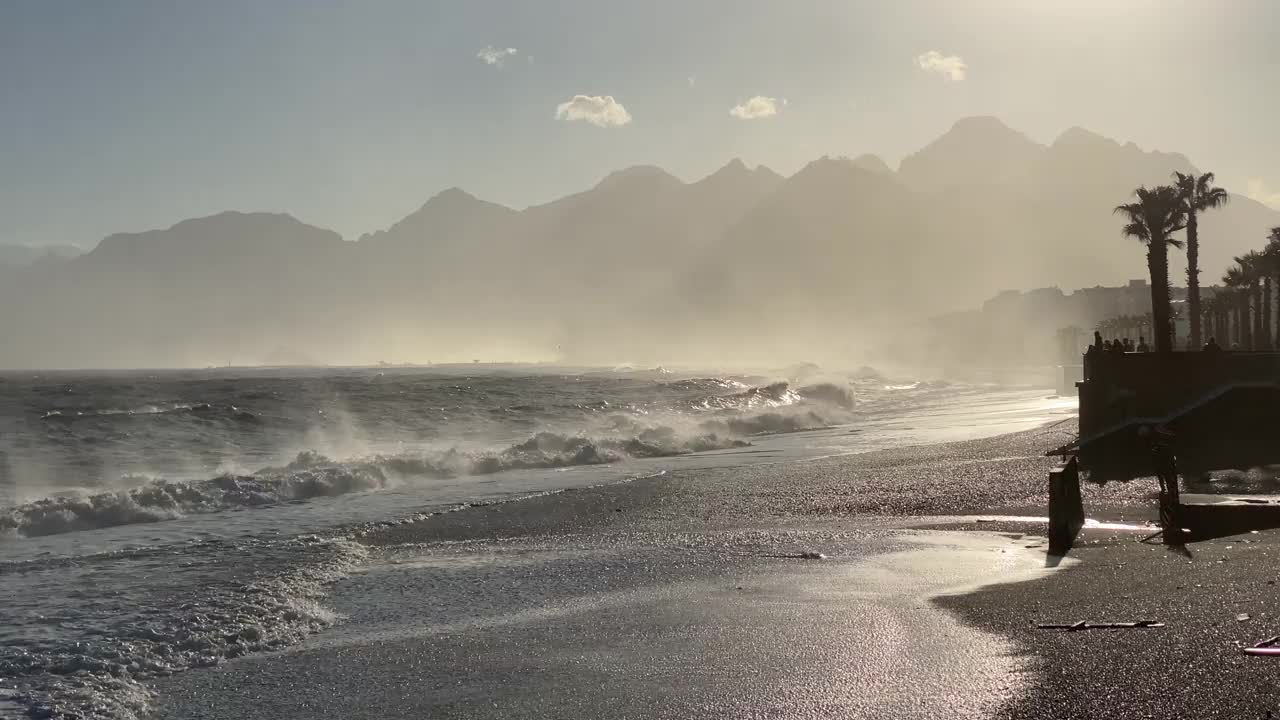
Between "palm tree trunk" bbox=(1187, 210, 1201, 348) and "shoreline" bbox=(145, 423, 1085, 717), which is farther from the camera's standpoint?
"palm tree trunk" bbox=(1187, 210, 1201, 348)

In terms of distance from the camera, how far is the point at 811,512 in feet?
53.3

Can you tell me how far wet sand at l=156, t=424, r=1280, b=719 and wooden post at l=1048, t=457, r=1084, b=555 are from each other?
37 centimetres

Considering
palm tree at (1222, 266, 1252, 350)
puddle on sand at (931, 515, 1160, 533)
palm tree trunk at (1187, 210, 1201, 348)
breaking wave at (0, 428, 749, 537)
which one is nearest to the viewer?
puddle on sand at (931, 515, 1160, 533)

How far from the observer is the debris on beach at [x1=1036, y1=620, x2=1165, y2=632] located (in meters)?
7.67

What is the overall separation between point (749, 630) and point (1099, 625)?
2.78 metres

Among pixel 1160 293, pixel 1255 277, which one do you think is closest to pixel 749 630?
pixel 1160 293

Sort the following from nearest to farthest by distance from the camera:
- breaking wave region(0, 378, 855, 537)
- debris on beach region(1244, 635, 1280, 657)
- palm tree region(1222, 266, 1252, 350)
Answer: debris on beach region(1244, 635, 1280, 657) < breaking wave region(0, 378, 855, 537) < palm tree region(1222, 266, 1252, 350)

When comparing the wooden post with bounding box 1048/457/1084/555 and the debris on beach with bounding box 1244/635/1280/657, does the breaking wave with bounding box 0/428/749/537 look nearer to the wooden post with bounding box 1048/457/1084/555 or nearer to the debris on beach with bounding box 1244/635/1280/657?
the wooden post with bounding box 1048/457/1084/555

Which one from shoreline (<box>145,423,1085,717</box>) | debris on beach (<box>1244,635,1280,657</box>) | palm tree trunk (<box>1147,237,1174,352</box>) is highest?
palm tree trunk (<box>1147,237,1174,352</box>)

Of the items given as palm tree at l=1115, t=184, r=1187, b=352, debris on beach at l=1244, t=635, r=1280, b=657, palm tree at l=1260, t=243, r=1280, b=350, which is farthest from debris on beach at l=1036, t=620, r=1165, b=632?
palm tree at l=1260, t=243, r=1280, b=350

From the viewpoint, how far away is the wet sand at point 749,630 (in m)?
6.69

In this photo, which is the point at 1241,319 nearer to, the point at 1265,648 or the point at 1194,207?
the point at 1194,207

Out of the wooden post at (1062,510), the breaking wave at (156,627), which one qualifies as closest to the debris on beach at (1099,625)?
the wooden post at (1062,510)

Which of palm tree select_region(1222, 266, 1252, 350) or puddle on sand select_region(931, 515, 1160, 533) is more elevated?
palm tree select_region(1222, 266, 1252, 350)
